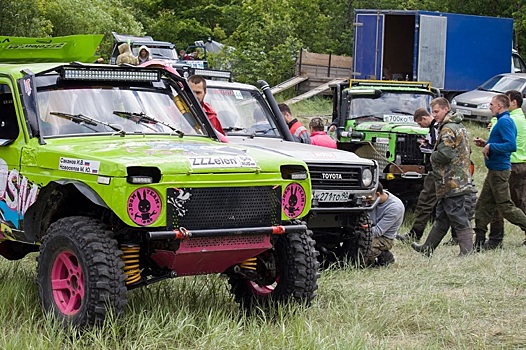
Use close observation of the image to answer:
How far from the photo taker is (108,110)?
7.77 meters

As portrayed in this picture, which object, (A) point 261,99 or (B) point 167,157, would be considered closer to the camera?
(B) point 167,157

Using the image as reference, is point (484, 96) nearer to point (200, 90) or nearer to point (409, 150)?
point (409, 150)

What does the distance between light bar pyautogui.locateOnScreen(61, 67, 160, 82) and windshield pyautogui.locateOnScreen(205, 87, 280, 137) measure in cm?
234

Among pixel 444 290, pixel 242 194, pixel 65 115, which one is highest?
pixel 65 115

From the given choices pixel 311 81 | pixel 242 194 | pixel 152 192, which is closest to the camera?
pixel 152 192

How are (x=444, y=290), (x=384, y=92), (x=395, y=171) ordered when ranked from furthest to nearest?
(x=384, y=92)
(x=395, y=171)
(x=444, y=290)

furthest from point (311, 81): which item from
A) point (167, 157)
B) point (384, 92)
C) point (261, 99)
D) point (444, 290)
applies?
point (167, 157)

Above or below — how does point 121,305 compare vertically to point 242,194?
below

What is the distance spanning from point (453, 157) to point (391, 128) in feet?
11.8

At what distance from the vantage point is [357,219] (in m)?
9.89

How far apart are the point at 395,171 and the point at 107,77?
666 centimetres

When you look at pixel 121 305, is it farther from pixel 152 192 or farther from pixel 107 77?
pixel 107 77

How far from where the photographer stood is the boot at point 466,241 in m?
11.0

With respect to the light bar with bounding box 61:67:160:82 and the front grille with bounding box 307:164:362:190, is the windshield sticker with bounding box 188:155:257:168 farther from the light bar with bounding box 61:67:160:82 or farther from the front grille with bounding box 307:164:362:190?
the front grille with bounding box 307:164:362:190
